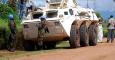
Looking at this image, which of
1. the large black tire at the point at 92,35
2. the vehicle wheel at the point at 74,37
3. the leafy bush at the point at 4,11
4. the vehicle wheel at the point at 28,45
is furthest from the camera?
the leafy bush at the point at 4,11

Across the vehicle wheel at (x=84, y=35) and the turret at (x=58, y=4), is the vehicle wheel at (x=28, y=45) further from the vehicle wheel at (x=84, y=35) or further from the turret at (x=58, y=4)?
the vehicle wheel at (x=84, y=35)

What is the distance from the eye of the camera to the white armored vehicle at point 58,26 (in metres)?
20.6

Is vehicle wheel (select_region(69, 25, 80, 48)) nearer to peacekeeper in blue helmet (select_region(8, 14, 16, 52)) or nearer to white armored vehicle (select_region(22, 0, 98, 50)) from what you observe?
white armored vehicle (select_region(22, 0, 98, 50))

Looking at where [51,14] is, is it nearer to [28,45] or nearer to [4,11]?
[28,45]

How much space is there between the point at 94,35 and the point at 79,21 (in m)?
Result: 2.15

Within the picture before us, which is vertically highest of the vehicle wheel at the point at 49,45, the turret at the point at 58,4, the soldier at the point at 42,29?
the turret at the point at 58,4

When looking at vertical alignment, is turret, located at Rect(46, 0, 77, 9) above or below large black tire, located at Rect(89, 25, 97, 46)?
above

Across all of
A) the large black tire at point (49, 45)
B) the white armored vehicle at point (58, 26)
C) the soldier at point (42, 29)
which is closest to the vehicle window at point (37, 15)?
the white armored vehicle at point (58, 26)

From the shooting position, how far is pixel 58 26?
2044cm

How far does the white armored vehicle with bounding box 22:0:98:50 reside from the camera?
812 inches

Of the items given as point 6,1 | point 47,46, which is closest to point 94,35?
point 47,46

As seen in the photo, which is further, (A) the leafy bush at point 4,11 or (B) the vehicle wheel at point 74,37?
(A) the leafy bush at point 4,11

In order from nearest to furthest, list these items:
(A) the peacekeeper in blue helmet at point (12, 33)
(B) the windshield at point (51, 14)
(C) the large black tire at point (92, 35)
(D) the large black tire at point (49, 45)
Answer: (A) the peacekeeper in blue helmet at point (12, 33) → (B) the windshield at point (51, 14) → (D) the large black tire at point (49, 45) → (C) the large black tire at point (92, 35)

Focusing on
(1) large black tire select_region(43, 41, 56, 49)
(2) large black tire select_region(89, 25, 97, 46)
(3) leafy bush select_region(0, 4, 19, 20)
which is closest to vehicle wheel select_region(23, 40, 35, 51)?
(1) large black tire select_region(43, 41, 56, 49)
